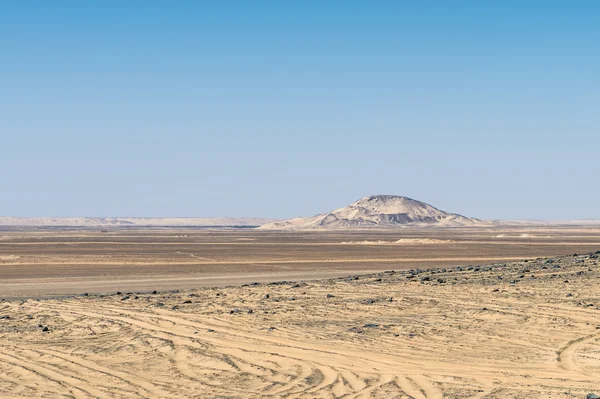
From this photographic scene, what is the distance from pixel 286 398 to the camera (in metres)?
10.8

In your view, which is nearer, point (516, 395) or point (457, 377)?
point (516, 395)

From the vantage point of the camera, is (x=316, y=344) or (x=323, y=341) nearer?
(x=316, y=344)

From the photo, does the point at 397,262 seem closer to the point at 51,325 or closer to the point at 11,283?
the point at 11,283

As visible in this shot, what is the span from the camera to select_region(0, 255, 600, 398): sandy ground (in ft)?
37.5

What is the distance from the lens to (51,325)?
57.9 feet

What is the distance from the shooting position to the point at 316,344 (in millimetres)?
14578

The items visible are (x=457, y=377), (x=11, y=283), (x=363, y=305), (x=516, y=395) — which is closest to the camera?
(x=516, y=395)

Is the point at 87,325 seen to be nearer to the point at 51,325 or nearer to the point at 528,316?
the point at 51,325

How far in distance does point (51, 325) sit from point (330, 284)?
33.9ft

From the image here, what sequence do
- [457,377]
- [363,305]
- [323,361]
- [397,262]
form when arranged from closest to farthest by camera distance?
[457,377]
[323,361]
[363,305]
[397,262]

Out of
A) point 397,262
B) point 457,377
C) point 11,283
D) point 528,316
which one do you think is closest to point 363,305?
point 528,316

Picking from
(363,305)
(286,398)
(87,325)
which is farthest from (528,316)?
(87,325)

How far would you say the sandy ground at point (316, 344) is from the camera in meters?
11.4

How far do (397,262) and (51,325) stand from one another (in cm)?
3324
